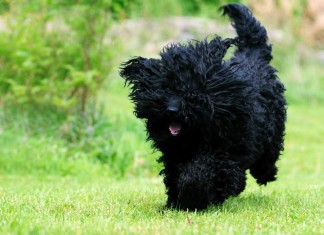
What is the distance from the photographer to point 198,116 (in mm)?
4762

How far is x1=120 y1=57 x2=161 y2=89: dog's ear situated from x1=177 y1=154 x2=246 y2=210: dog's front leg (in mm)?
726

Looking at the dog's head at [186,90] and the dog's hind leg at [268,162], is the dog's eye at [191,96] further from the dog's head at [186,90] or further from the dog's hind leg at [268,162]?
the dog's hind leg at [268,162]

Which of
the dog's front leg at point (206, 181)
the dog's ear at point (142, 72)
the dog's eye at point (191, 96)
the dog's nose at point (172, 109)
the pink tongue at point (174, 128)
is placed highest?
the dog's ear at point (142, 72)

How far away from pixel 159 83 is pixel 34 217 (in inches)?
55.0

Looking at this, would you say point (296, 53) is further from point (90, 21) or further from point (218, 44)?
point (218, 44)

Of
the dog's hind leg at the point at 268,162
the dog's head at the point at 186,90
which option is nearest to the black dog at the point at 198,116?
the dog's head at the point at 186,90

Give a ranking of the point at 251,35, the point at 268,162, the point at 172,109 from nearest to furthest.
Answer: the point at 172,109, the point at 268,162, the point at 251,35

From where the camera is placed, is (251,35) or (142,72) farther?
(251,35)

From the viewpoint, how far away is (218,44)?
17.1ft

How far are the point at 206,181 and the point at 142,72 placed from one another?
1.02 meters

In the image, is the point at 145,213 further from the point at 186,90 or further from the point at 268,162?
the point at 268,162

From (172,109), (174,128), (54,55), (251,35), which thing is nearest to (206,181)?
(174,128)

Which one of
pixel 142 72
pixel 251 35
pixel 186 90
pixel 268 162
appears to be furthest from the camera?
pixel 251 35

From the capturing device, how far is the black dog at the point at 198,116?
4.81m
